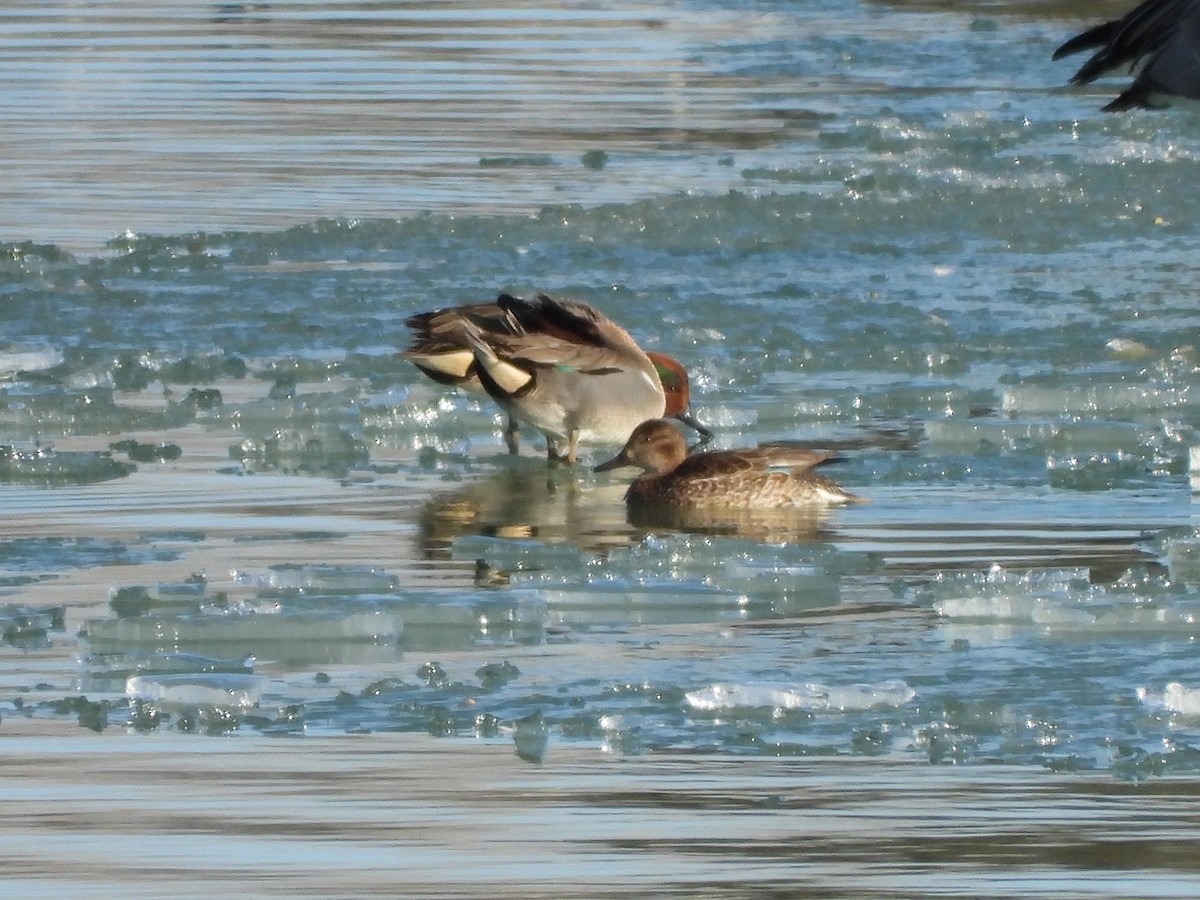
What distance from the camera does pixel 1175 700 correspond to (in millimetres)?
6242

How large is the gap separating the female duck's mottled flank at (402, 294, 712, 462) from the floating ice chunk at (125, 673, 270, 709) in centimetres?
302

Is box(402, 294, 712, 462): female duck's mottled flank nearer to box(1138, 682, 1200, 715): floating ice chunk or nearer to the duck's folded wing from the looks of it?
the duck's folded wing

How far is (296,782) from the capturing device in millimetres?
5785

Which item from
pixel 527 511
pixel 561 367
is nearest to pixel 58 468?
pixel 527 511

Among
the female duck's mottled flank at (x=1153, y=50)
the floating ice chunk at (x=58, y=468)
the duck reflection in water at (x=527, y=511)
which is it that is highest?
the female duck's mottled flank at (x=1153, y=50)

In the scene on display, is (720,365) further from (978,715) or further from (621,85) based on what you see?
(621,85)

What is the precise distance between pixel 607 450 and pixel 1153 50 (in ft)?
10.8

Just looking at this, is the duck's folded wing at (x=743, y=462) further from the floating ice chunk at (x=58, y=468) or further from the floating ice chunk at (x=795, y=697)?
the floating ice chunk at (x=795, y=697)

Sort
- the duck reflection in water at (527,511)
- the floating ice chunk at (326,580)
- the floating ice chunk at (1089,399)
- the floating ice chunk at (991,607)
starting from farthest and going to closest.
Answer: the floating ice chunk at (1089,399), the duck reflection in water at (527,511), the floating ice chunk at (326,580), the floating ice chunk at (991,607)

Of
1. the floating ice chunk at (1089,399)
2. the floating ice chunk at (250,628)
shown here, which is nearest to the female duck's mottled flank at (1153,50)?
the floating ice chunk at (1089,399)

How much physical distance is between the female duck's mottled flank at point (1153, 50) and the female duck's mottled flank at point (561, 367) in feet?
10.1

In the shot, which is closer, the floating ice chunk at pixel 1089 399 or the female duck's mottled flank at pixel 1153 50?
the floating ice chunk at pixel 1089 399

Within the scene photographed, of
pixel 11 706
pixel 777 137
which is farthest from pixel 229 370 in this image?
pixel 777 137

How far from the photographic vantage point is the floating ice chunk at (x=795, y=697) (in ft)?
20.8
